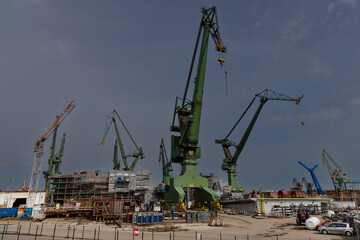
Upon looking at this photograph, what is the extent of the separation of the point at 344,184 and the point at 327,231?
122784mm

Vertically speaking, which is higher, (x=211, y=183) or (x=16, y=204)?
(x=211, y=183)

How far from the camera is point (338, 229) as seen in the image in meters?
29.1

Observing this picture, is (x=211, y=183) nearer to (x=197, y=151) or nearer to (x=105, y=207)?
(x=197, y=151)

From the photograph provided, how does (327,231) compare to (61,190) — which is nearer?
(327,231)

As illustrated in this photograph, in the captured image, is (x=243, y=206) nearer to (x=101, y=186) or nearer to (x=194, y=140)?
(x=194, y=140)

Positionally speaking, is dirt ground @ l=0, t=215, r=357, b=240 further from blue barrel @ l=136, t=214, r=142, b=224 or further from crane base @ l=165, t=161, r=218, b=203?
crane base @ l=165, t=161, r=218, b=203

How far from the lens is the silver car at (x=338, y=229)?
28.3 meters

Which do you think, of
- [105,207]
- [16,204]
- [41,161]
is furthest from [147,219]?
[41,161]

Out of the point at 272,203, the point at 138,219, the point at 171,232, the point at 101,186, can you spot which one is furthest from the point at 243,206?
the point at 101,186

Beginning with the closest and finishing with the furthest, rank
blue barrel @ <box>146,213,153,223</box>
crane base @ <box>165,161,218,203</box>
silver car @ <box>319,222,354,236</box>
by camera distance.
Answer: silver car @ <box>319,222,354,236</box>, blue barrel @ <box>146,213,153,223</box>, crane base @ <box>165,161,218,203</box>

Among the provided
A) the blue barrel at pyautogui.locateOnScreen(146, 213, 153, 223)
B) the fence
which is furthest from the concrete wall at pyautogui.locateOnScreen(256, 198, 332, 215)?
the blue barrel at pyautogui.locateOnScreen(146, 213, 153, 223)

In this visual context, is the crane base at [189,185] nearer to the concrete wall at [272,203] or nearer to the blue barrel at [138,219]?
the blue barrel at [138,219]

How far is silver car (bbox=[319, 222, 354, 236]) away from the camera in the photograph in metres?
28.3

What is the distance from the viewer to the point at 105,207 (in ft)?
142
